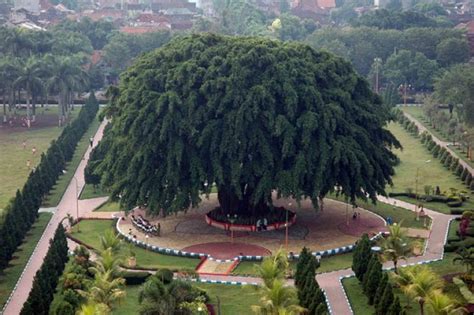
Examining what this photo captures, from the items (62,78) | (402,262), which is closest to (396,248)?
(402,262)

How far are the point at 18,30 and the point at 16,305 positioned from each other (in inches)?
3309

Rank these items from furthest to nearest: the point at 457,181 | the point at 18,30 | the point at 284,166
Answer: the point at 18,30, the point at 457,181, the point at 284,166

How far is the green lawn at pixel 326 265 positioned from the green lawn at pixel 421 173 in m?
15.0

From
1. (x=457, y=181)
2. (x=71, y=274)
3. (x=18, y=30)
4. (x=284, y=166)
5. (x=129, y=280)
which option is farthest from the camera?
(x=18, y=30)

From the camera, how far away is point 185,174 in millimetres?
60719

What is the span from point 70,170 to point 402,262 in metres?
38.3

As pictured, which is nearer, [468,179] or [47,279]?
[47,279]

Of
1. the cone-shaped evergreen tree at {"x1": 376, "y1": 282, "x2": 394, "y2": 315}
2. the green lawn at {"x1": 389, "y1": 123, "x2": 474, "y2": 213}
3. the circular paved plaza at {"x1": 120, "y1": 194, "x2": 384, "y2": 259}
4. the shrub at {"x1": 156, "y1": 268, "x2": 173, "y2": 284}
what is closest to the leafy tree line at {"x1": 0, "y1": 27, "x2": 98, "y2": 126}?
the green lawn at {"x1": 389, "y1": 123, "x2": 474, "y2": 213}

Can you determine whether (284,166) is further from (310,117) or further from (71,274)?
(71,274)

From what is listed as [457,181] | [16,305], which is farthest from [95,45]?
[16,305]

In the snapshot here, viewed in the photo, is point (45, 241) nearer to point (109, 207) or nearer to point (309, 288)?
point (109, 207)

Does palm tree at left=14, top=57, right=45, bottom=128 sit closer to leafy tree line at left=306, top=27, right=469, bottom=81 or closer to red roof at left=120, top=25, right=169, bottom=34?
leafy tree line at left=306, top=27, right=469, bottom=81

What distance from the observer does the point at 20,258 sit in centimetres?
5703

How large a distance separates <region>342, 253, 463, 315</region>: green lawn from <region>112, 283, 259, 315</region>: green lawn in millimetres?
5405
